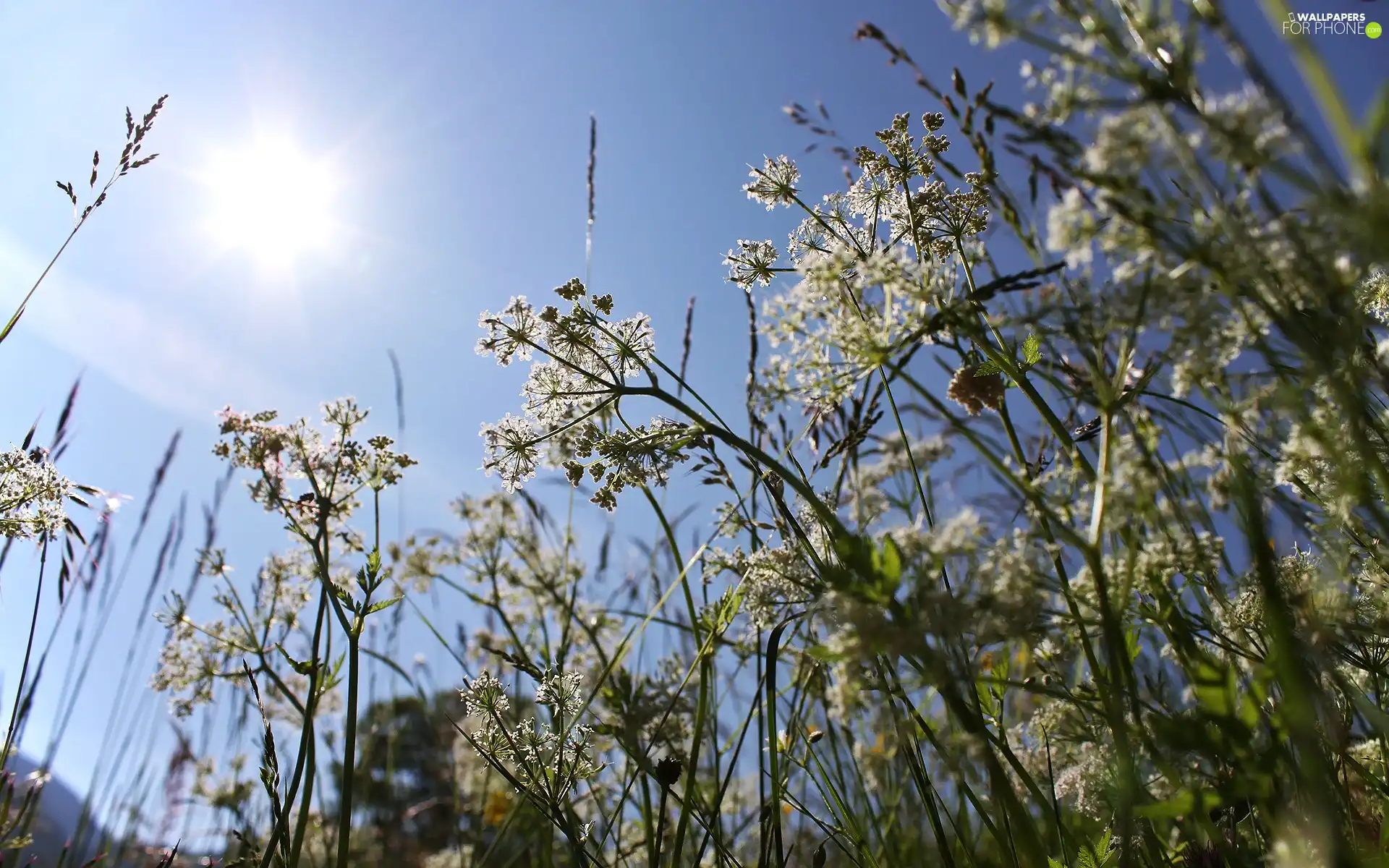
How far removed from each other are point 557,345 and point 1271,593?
1.47 meters

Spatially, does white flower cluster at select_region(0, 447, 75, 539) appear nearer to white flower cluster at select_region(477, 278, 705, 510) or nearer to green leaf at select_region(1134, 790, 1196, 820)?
white flower cluster at select_region(477, 278, 705, 510)

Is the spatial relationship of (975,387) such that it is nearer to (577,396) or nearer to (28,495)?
(577,396)

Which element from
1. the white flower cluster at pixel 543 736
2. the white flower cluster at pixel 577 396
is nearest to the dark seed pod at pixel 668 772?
the white flower cluster at pixel 543 736

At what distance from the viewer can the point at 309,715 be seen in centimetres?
197

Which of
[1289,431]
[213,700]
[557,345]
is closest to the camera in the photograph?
[1289,431]

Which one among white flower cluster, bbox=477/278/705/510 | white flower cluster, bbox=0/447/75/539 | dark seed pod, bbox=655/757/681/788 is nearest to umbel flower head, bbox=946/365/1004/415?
white flower cluster, bbox=477/278/705/510

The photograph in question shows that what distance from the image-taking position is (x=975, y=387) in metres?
1.96

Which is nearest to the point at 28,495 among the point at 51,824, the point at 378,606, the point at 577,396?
the point at 378,606

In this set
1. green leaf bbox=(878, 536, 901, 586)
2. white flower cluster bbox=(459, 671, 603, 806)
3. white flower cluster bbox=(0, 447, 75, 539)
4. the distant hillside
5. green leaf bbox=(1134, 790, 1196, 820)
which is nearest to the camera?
green leaf bbox=(1134, 790, 1196, 820)

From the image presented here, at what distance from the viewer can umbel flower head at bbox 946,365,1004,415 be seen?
1940 millimetres

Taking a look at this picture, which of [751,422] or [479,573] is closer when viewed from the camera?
[751,422]

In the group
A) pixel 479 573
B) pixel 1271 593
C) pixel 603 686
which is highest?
pixel 479 573

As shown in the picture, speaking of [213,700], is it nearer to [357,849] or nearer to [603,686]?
[603,686]

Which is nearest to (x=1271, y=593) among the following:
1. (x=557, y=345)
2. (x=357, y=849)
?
(x=557, y=345)
